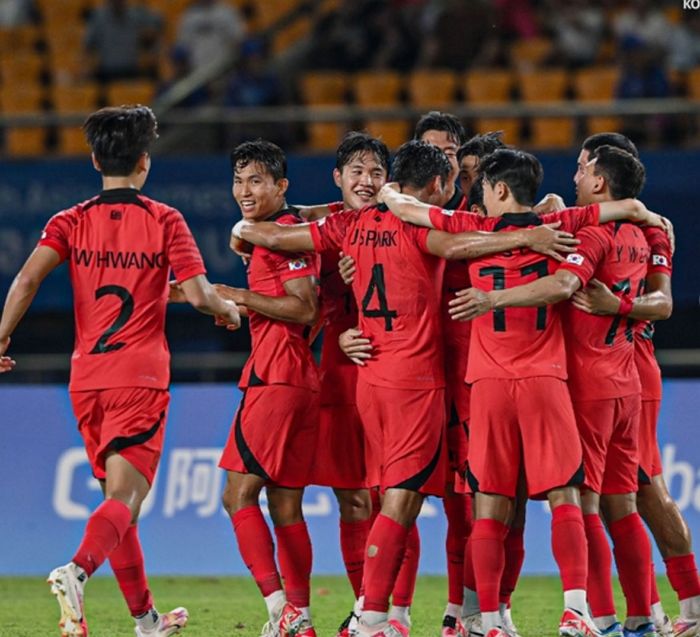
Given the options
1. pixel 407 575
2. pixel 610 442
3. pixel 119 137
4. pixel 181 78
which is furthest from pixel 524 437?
pixel 181 78

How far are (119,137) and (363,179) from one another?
1.48 m

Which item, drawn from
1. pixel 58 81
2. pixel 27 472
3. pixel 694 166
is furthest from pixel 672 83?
pixel 27 472

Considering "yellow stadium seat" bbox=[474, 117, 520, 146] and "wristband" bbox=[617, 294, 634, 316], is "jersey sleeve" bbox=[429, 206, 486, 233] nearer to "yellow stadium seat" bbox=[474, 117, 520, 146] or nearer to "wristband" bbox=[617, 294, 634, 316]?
"wristband" bbox=[617, 294, 634, 316]

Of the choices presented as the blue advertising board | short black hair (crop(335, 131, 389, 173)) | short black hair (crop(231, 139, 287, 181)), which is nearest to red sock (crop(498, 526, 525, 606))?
short black hair (crop(335, 131, 389, 173))

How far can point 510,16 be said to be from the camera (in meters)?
16.2

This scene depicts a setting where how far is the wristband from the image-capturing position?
695 centimetres

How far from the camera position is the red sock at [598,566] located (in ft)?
22.5

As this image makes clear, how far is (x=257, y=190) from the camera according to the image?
295 inches

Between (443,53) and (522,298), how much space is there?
30.8 ft

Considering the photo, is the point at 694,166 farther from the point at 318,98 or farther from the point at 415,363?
the point at 415,363

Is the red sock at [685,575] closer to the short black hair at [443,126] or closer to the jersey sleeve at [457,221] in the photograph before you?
the jersey sleeve at [457,221]

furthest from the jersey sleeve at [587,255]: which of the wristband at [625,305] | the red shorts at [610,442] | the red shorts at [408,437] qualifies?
the red shorts at [408,437]

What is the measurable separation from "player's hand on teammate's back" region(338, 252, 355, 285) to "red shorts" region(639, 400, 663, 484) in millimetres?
1712

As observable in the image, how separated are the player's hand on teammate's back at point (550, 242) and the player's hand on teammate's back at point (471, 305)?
1.08 feet
